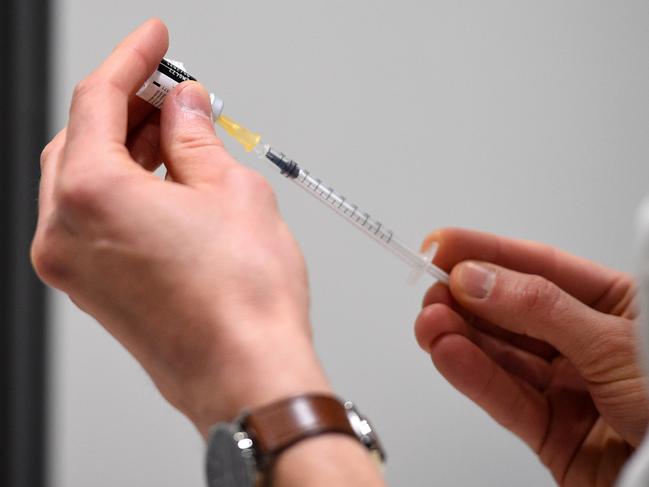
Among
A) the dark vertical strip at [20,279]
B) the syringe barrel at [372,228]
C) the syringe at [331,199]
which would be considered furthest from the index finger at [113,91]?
the dark vertical strip at [20,279]

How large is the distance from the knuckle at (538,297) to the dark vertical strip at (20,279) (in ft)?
2.52

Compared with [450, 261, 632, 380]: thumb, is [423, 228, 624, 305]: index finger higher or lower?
higher

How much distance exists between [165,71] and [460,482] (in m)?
0.68

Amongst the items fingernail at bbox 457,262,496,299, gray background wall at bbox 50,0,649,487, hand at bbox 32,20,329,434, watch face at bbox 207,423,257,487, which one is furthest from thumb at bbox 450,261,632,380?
watch face at bbox 207,423,257,487

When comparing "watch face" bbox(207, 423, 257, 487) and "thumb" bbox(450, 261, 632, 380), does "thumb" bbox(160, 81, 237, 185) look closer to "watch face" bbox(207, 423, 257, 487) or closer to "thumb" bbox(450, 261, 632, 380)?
"watch face" bbox(207, 423, 257, 487)

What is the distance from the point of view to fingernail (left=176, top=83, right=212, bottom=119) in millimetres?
684

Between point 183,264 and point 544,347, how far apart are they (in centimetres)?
60

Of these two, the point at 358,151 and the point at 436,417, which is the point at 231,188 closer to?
the point at 358,151

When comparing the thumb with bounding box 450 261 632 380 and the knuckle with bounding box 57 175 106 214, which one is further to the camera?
the thumb with bounding box 450 261 632 380

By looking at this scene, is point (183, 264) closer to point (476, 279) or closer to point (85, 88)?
point (85, 88)

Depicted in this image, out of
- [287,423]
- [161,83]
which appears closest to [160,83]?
[161,83]

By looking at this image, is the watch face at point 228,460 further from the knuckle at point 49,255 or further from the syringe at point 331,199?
the syringe at point 331,199

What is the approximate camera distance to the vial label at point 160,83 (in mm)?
734

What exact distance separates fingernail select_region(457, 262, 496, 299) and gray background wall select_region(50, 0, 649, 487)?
0.58ft
